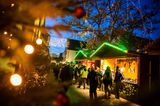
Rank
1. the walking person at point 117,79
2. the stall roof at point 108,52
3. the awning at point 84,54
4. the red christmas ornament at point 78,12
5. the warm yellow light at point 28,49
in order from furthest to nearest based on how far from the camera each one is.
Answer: the awning at point 84,54 < the stall roof at point 108,52 < the walking person at point 117,79 < the warm yellow light at point 28,49 < the red christmas ornament at point 78,12

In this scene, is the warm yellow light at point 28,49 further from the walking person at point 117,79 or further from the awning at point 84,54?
the awning at point 84,54

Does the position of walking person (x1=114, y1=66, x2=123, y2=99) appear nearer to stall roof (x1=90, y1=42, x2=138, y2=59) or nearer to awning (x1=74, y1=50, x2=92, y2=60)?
stall roof (x1=90, y1=42, x2=138, y2=59)

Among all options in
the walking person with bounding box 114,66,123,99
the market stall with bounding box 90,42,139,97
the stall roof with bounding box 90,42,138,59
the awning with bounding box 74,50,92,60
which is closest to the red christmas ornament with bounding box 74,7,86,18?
the market stall with bounding box 90,42,139,97

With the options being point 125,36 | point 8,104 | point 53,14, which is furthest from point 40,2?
point 125,36

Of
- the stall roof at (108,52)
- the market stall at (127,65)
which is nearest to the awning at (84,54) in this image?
the stall roof at (108,52)

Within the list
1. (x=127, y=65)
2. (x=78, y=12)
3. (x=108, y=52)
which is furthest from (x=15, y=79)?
(x=108, y=52)

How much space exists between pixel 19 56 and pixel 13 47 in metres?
0.26

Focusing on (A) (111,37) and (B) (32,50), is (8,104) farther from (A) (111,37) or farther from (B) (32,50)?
(A) (111,37)

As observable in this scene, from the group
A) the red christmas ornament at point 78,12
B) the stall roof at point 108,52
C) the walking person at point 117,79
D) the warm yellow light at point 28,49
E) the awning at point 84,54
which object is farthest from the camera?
the awning at point 84,54

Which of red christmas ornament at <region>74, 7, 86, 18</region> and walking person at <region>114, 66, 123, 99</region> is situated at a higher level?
red christmas ornament at <region>74, 7, 86, 18</region>

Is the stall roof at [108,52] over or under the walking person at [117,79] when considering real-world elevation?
over

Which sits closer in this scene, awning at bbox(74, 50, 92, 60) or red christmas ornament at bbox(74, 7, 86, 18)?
red christmas ornament at bbox(74, 7, 86, 18)

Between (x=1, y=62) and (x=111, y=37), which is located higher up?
(x=111, y=37)

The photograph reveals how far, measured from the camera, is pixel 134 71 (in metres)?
16.6
